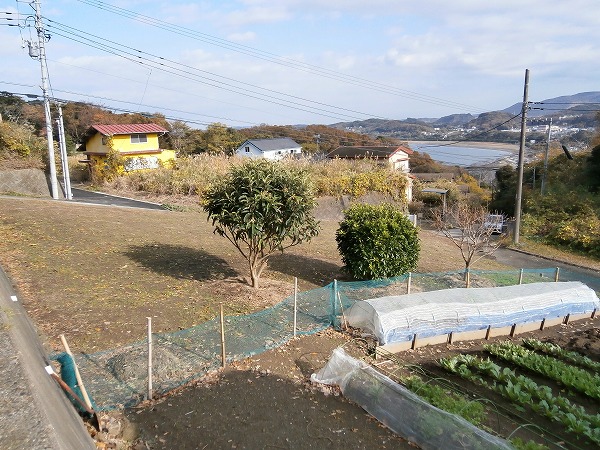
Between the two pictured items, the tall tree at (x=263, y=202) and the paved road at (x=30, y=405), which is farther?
the tall tree at (x=263, y=202)

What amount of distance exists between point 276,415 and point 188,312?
3006 mm

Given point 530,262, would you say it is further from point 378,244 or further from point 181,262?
point 181,262

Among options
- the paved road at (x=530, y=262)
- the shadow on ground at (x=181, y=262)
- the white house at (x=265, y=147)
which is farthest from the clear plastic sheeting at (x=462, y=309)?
the white house at (x=265, y=147)

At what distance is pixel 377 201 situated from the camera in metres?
23.6

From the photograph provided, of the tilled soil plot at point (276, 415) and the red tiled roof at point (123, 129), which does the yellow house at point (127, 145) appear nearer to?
the red tiled roof at point (123, 129)

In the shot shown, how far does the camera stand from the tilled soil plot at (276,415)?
4.72 metres

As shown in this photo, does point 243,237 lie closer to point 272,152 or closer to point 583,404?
point 583,404

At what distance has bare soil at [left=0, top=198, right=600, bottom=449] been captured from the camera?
4.86m

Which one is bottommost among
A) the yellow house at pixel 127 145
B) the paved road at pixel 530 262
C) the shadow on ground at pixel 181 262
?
the paved road at pixel 530 262

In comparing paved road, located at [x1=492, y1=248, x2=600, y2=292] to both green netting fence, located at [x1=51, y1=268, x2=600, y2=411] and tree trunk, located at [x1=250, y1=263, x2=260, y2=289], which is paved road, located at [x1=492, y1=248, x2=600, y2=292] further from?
tree trunk, located at [x1=250, y1=263, x2=260, y2=289]

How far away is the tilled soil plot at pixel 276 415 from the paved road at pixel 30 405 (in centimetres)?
83

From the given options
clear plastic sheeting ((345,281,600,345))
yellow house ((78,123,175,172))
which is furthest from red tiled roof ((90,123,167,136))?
clear plastic sheeting ((345,281,600,345))

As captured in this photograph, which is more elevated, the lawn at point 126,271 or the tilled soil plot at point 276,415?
the lawn at point 126,271

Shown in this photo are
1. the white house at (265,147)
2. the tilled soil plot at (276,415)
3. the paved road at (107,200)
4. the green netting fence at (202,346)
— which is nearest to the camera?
the tilled soil plot at (276,415)
